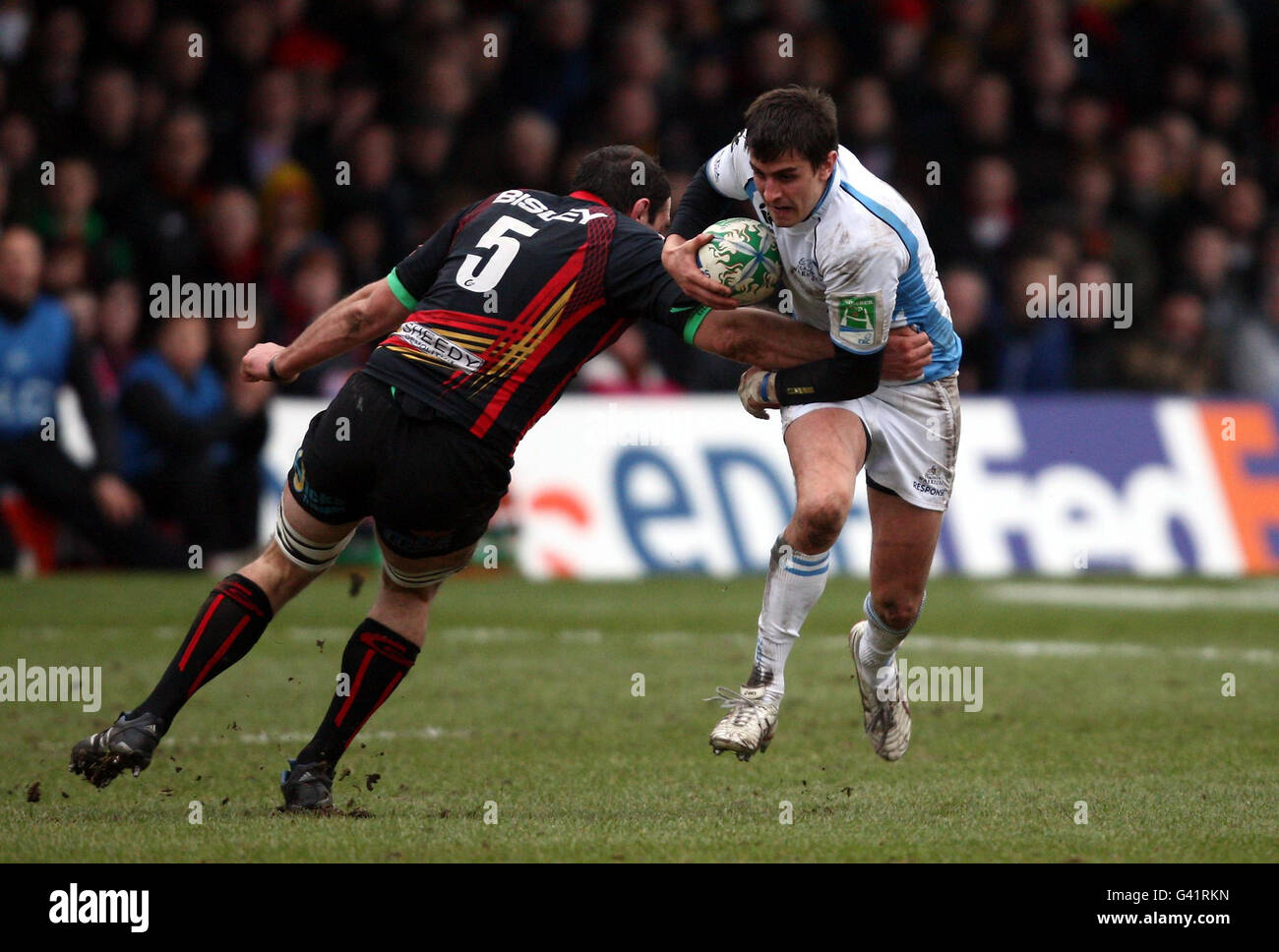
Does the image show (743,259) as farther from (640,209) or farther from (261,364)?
(261,364)

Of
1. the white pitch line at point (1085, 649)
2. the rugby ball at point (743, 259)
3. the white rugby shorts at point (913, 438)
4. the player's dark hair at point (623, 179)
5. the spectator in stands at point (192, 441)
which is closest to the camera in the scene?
the rugby ball at point (743, 259)

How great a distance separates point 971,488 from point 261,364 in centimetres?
842

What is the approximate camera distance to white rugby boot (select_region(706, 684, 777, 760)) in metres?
6.27

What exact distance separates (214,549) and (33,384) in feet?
5.56

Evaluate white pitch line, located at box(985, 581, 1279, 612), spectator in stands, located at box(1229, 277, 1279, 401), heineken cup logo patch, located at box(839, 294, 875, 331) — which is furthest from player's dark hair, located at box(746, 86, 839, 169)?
spectator in stands, located at box(1229, 277, 1279, 401)

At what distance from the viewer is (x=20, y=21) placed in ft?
50.1

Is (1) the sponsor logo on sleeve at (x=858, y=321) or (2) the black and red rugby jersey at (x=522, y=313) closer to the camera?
(2) the black and red rugby jersey at (x=522, y=313)

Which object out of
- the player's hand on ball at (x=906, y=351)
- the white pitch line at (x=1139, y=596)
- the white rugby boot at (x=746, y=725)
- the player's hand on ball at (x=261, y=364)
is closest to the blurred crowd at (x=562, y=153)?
the white pitch line at (x=1139, y=596)

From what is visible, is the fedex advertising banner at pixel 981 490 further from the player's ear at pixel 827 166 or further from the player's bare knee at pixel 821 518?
the player's ear at pixel 827 166

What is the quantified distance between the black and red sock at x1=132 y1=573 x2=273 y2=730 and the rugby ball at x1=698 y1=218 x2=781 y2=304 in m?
1.78

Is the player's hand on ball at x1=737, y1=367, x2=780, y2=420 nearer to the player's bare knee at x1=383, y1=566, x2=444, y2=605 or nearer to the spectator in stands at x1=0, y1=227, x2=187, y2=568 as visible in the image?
the player's bare knee at x1=383, y1=566, x2=444, y2=605

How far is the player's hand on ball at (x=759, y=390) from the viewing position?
21.8ft

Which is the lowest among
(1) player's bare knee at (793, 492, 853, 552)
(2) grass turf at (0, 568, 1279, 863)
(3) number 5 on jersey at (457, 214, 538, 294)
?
(2) grass turf at (0, 568, 1279, 863)

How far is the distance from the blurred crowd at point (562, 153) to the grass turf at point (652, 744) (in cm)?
253
